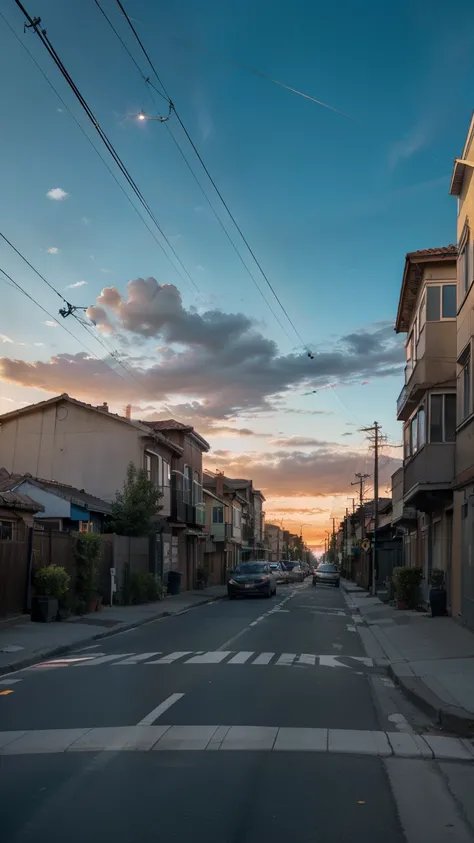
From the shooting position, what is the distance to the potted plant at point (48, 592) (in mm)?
20250

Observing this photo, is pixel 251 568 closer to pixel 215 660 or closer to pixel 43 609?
pixel 43 609

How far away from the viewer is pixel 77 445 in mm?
37625

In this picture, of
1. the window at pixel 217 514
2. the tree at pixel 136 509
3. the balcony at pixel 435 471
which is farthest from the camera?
the window at pixel 217 514

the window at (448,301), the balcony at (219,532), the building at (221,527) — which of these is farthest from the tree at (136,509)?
the balcony at (219,532)

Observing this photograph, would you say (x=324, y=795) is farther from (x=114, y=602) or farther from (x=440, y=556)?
(x=114, y=602)

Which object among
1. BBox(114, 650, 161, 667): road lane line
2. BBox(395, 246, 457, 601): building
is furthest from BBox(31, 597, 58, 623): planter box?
BBox(395, 246, 457, 601): building

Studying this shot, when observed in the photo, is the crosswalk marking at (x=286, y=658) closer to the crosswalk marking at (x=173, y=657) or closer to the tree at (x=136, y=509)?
the crosswalk marking at (x=173, y=657)

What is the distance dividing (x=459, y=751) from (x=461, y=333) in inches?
582

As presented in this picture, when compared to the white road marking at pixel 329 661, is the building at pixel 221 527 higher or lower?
higher

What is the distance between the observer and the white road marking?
13.9m

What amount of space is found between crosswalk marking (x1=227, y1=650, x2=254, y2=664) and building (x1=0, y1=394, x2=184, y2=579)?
71.3 feet

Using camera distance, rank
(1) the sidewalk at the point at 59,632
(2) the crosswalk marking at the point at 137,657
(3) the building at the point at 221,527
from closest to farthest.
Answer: (2) the crosswalk marking at the point at 137,657 → (1) the sidewalk at the point at 59,632 → (3) the building at the point at 221,527

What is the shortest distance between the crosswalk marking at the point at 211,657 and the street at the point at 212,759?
0.43 ft

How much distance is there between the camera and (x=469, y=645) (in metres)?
16.3
